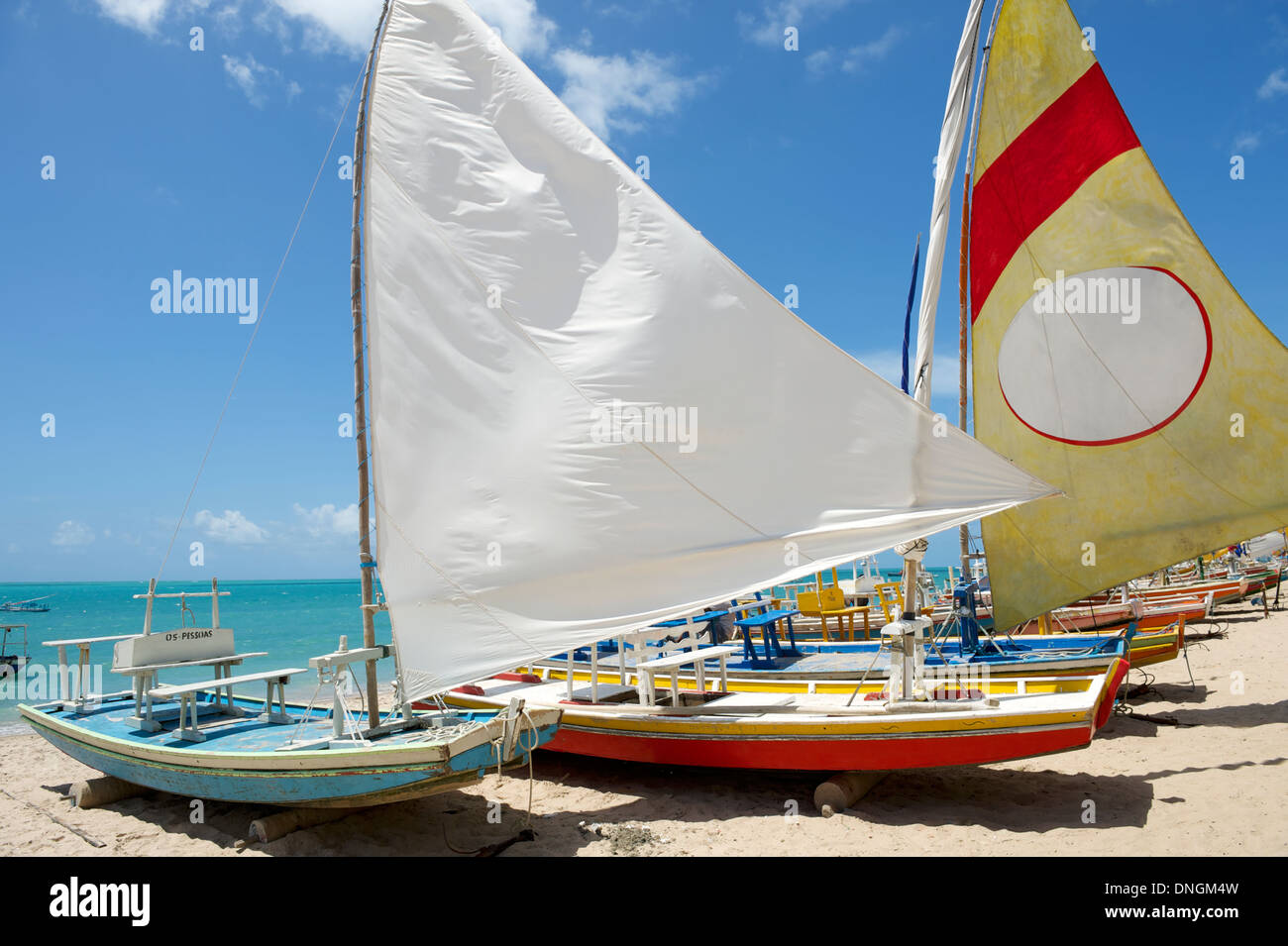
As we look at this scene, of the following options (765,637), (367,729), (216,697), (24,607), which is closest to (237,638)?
(24,607)

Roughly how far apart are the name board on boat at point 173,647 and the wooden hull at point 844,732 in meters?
2.99

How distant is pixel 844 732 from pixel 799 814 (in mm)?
924

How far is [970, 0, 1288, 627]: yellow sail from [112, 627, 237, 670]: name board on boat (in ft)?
30.3

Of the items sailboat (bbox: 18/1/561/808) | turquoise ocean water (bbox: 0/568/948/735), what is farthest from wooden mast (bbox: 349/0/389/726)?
turquoise ocean water (bbox: 0/568/948/735)

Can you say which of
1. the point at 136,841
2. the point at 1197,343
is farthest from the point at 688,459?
the point at 1197,343

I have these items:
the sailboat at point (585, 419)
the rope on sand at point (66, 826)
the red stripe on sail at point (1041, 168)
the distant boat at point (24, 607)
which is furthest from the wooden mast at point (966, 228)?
the distant boat at point (24, 607)

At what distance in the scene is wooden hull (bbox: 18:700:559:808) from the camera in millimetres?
5766

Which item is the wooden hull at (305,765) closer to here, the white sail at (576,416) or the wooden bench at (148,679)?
the wooden bench at (148,679)

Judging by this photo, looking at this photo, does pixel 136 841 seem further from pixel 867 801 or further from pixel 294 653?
pixel 294 653

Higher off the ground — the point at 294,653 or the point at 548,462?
the point at 548,462

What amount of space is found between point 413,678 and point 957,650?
7.32 metres

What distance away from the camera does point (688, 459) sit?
5723 mm

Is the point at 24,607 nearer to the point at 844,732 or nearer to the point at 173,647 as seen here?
the point at 173,647

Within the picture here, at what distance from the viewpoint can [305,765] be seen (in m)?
5.96
